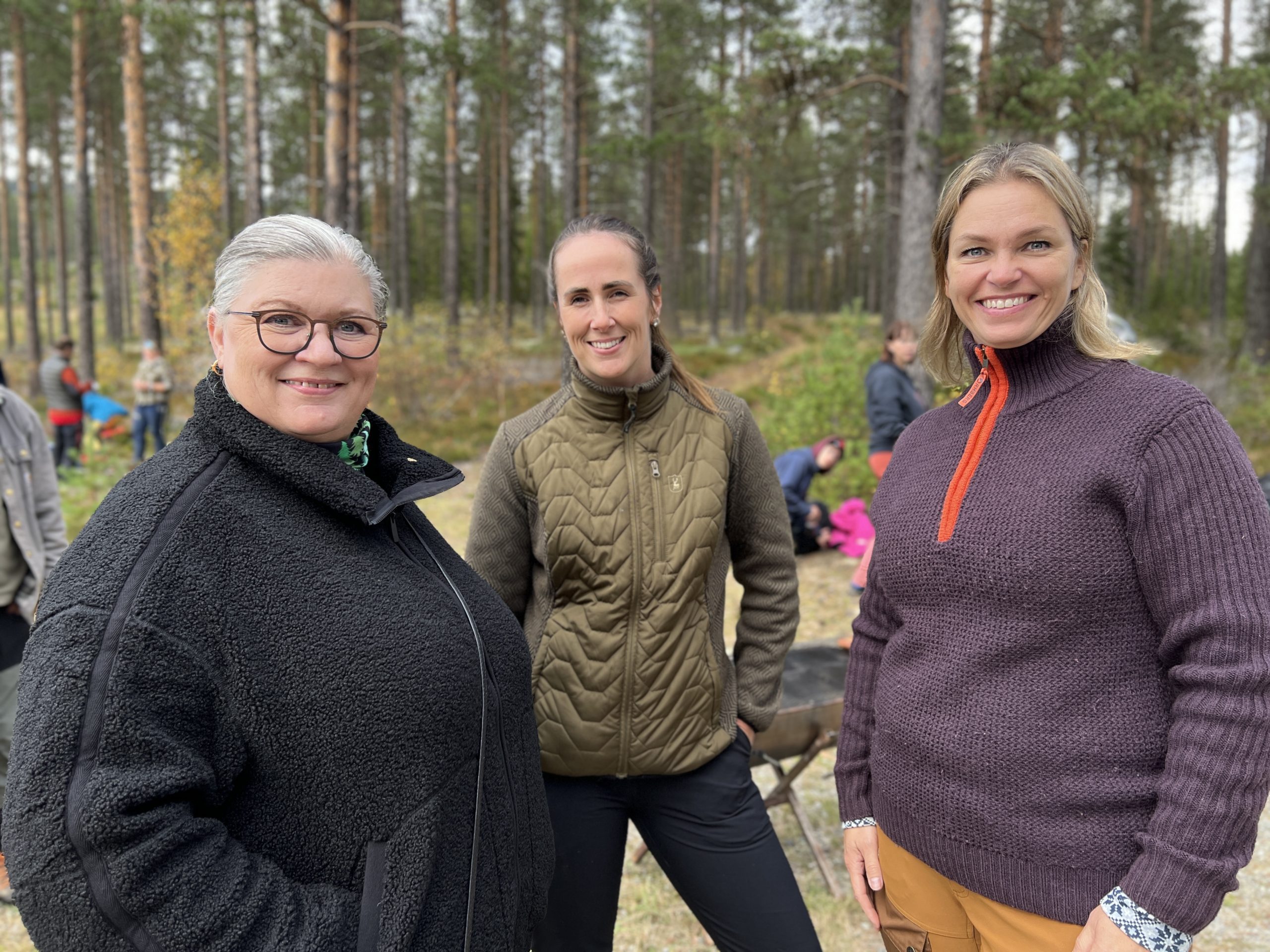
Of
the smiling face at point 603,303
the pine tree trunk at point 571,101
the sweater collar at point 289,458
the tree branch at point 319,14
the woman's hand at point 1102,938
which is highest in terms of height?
the pine tree trunk at point 571,101

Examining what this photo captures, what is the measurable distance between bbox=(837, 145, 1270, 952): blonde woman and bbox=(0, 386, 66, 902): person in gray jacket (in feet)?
9.75

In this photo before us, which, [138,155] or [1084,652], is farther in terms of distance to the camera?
[138,155]

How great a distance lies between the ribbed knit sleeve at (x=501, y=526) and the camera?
205 centimetres

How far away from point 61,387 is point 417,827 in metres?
12.7

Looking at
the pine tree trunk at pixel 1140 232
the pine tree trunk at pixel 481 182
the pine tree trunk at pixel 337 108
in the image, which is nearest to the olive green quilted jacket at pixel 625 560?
the pine tree trunk at pixel 337 108

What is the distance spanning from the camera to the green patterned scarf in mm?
1405

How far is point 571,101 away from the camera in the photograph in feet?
51.7

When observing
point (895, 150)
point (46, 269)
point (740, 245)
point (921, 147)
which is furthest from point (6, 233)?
point (921, 147)

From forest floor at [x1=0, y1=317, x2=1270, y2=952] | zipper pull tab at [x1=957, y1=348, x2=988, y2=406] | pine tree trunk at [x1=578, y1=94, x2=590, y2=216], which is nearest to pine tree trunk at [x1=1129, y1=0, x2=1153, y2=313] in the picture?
forest floor at [x1=0, y1=317, x2=1270, y2=952]

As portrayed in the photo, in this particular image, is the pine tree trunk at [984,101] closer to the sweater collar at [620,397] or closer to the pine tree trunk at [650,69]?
the sweater collar at [620,397]

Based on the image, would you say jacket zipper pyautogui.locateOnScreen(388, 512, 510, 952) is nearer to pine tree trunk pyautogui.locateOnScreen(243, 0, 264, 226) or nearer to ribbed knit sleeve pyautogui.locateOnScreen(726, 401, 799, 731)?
ribbed knit sleeve pyautogui.locateOnScreen(726, 401, 799, 731)

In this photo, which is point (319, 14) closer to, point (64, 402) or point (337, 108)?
point (337, 108)

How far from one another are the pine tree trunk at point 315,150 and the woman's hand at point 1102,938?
20.6 m

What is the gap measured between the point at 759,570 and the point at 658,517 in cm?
43
